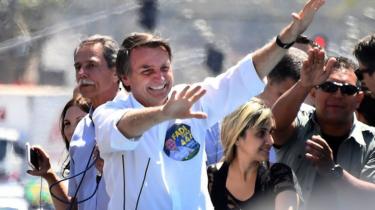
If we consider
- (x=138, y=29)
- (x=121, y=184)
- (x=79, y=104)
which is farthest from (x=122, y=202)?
(x=138, y=29)

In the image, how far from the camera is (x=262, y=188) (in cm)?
454

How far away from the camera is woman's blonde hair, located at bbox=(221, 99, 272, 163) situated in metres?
4.58

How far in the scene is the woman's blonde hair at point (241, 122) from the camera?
4.58m

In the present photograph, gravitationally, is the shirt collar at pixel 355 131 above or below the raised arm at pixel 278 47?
below

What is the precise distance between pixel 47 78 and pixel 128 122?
16.4 feet

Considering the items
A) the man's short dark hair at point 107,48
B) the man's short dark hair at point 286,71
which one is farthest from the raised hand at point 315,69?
the man's short dark hair at point 107,48

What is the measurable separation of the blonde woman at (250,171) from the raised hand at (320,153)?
127 mm

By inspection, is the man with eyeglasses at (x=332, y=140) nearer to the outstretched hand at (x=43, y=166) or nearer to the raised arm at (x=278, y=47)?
the raised arm at (x=278, y=47)

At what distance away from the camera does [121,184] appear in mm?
4004

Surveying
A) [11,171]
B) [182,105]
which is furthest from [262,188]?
[11,171]

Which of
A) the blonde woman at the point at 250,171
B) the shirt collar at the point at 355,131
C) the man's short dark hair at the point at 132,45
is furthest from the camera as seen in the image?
the shirt collar at the point at 355,131

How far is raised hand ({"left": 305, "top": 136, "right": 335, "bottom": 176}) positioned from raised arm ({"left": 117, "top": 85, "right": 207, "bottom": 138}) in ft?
3.26

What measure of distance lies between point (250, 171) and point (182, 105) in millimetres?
1005

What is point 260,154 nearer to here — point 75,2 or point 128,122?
point 128,122
